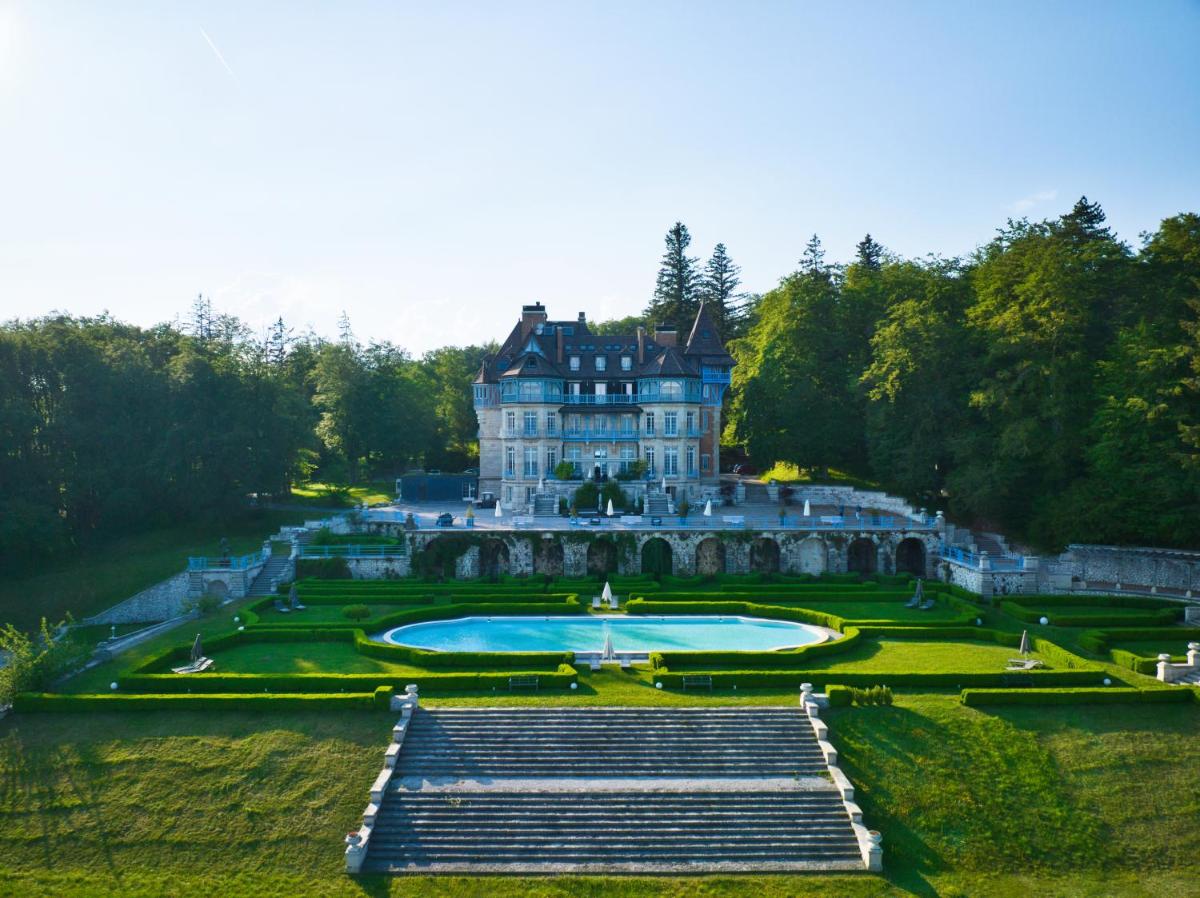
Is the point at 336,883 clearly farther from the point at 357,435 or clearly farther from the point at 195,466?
the point at 357,435

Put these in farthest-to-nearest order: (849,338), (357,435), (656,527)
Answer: (357,435)
(849,338)
(656,527)

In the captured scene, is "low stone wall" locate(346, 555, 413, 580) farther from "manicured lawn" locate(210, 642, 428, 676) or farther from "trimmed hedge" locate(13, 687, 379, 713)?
"trimmed hedge" locate(13, 687, 379, 713)

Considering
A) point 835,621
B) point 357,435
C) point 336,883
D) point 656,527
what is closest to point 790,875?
point 336,883

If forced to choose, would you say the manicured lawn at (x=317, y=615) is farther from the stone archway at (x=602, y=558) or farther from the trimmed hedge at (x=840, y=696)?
the trimmed hedge at (x=840, y=696)

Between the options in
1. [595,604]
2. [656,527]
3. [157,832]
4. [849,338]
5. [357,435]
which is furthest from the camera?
[357,435]

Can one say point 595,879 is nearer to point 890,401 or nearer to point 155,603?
point 155,603
